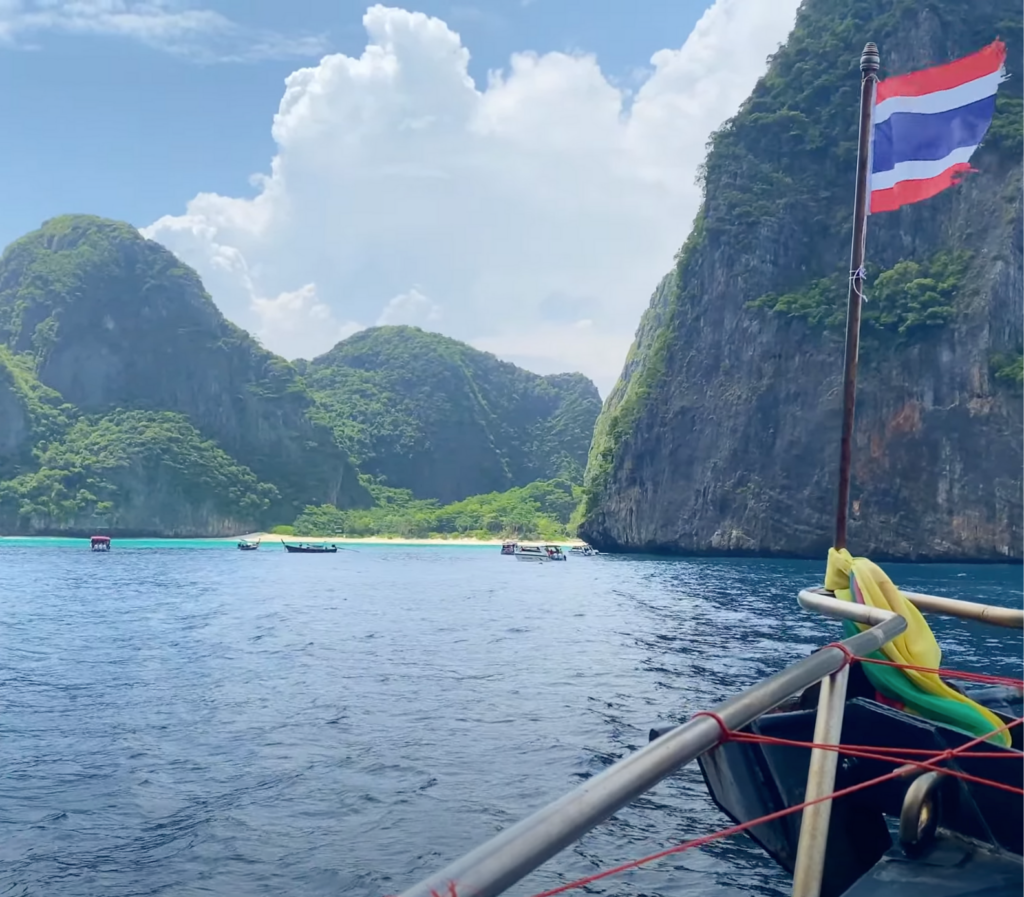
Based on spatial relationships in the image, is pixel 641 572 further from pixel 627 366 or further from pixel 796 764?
pixel 627 366

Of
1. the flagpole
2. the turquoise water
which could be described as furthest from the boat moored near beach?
the flagpole

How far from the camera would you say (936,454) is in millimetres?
70250

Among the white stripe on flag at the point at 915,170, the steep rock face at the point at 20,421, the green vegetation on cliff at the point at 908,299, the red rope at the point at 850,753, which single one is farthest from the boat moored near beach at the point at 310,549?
the red rope at the point at 850,753

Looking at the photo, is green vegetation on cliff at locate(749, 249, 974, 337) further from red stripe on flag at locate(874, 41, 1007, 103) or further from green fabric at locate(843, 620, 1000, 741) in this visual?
green fabric at locate(843, 620, 1000, 741)

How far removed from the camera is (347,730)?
54.5 feet

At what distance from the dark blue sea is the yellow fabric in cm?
564

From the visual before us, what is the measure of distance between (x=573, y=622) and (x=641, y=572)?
92.5ft

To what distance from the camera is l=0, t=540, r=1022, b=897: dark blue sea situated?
1056cm

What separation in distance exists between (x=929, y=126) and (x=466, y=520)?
136174 millimetres

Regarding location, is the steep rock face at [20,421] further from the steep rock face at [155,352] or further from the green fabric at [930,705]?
the green fabric at [930,705]

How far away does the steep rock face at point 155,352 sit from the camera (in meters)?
153

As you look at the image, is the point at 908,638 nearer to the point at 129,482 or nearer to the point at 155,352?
the point at 129,482

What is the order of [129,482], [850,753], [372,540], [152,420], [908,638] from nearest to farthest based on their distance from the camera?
[850,753]
[908,638]
[129,482]
[372,540]
[152,420]

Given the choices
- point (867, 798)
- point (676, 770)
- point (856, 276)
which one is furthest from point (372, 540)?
point (676, 770)
